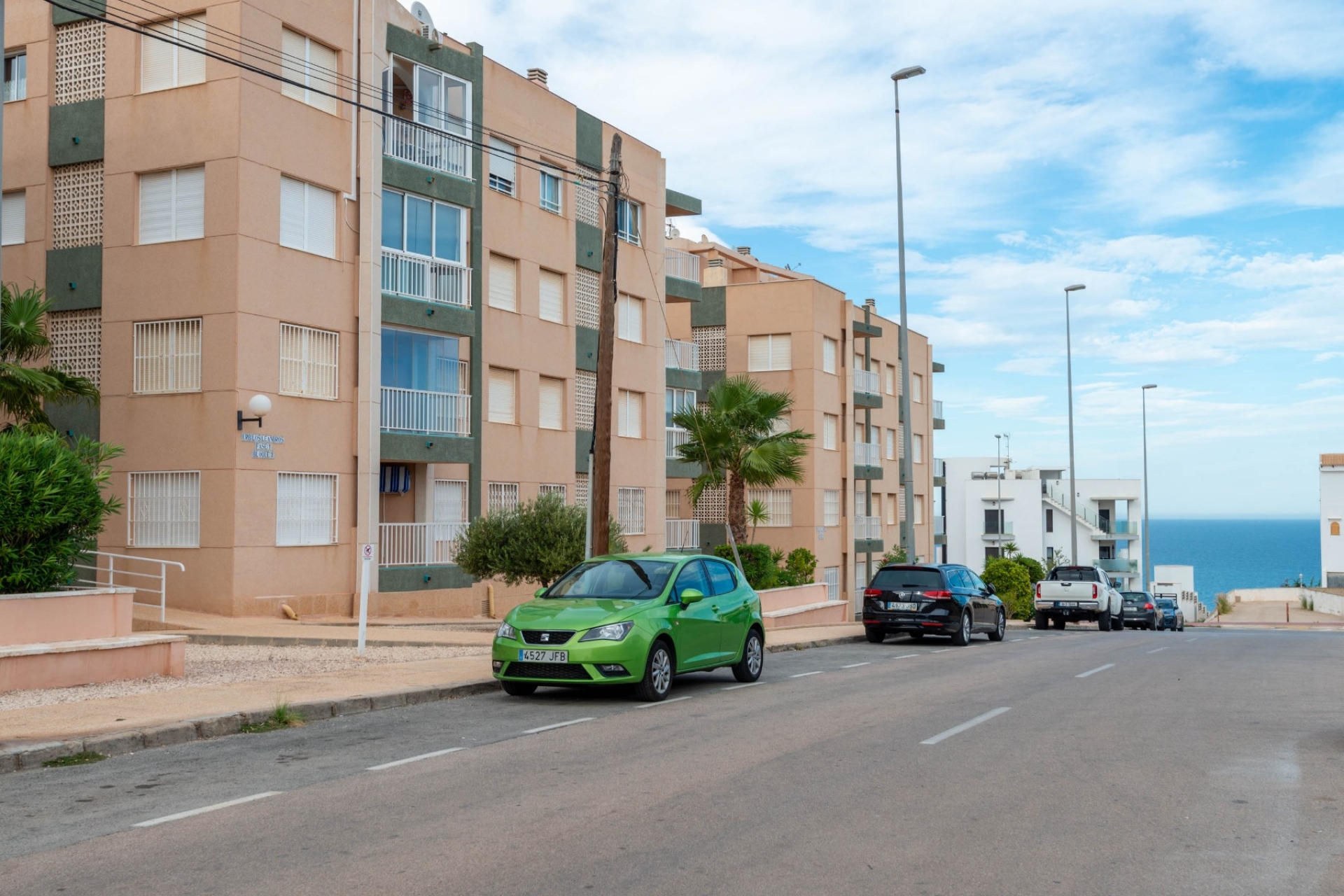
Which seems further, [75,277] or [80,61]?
[80,61]

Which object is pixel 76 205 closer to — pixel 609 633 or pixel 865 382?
pixel 609 633

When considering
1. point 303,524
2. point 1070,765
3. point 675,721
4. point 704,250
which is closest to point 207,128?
point 303,524

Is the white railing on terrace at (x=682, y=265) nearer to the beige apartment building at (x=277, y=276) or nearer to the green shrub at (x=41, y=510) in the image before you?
the beige apartment building at (x=277, y=276)

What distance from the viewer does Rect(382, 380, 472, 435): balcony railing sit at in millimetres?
26734

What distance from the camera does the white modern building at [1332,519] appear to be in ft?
271

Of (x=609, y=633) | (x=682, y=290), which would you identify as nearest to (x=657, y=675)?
(x=609, y=633)

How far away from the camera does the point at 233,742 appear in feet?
34.6

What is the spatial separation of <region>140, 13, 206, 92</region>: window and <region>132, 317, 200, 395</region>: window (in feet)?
14.8

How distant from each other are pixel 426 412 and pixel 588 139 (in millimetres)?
10493

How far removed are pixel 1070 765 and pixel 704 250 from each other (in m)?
44.5

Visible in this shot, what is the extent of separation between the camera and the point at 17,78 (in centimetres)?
2611

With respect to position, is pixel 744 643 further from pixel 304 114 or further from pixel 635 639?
pixel 304 114

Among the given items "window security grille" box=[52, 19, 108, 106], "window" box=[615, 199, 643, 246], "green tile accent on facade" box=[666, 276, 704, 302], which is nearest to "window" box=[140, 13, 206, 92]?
"window security grille" box=[52, 19, 108, 106]

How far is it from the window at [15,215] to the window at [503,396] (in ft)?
33.8
